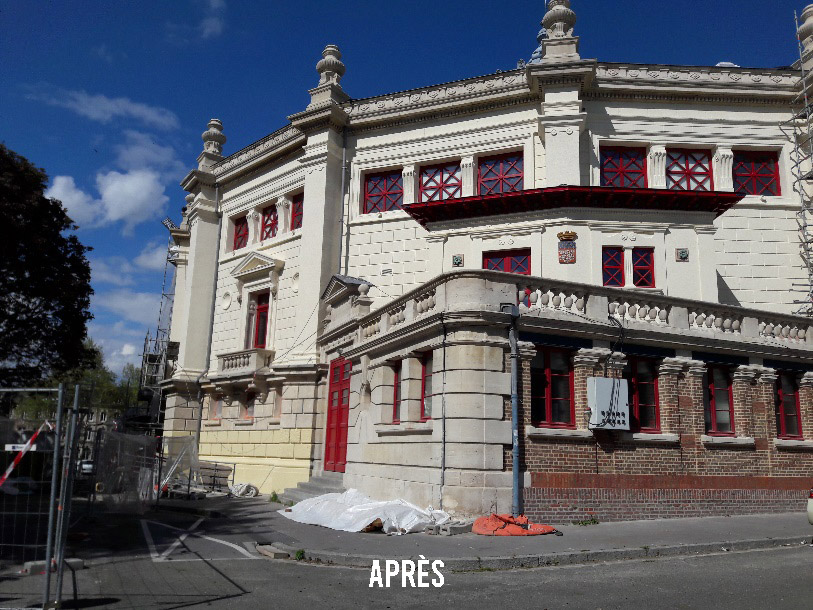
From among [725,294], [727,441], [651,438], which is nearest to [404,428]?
[651,438]

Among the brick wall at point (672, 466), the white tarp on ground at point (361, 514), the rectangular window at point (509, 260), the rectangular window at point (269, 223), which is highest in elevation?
the rectangular window at point (269, 223)

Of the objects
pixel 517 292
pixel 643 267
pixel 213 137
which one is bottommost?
pixel 517 292

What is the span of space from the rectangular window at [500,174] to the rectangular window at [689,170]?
4.95 metres

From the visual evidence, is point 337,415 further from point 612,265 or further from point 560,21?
point 560,21

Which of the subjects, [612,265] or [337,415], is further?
[612,265]

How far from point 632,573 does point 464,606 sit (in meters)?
2.81

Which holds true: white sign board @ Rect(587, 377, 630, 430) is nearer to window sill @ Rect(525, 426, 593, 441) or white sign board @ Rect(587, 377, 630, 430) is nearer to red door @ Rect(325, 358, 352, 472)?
window sill @ Rect(525, 426, 593, 441)

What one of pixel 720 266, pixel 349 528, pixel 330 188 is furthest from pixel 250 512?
pixel 720 266

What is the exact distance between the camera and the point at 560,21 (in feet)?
73.1

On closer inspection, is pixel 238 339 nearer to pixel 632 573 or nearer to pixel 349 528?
pixel 349 528

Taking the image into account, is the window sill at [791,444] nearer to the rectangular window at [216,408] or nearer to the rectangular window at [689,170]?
the rectangular window at [689,170]

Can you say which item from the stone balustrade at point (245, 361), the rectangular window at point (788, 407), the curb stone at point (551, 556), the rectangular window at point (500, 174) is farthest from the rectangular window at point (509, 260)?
the curb stone at point (551, 556)

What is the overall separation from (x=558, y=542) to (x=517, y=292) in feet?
15.9

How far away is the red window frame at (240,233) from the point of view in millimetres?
29438
